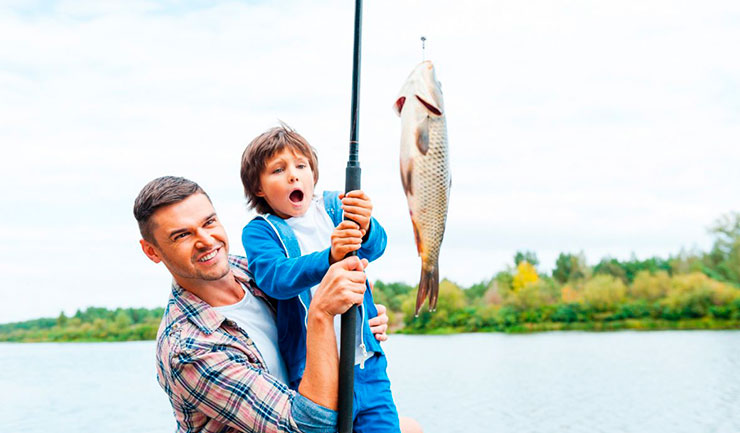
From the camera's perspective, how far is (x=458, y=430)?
25.4m

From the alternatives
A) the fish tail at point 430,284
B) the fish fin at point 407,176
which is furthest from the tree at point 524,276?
the fish fin at point 407,176

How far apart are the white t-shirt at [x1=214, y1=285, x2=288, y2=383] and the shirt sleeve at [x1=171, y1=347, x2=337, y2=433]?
134 millimetres

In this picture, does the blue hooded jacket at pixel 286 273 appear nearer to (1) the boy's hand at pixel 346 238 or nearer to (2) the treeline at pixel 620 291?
(1) the boy's hand at pixel 346 238

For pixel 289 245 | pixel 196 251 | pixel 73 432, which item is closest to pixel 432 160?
pixel 289 245

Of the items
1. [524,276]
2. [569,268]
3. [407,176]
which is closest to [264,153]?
[407,176]

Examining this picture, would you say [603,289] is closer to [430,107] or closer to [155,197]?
[155,197]

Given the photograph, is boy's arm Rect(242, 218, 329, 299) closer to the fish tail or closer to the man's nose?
the man's nose

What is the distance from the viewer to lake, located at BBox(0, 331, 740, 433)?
86.8 ft

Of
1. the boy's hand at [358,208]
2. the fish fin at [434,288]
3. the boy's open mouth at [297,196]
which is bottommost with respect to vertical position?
the fish fin at [434,288]

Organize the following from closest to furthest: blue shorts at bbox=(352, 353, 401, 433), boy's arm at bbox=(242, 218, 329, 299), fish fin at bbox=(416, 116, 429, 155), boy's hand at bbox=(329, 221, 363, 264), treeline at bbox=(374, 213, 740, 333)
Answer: fish fin at bbox=(416, 116, 429, 155) → boy's hand at bbox=(329, 221, 363, 264) → boy's arm at bbox=(242, 218, 329, 299) → blue shorts at bbox=(352, 353, 401, 433) → treeline at bbox=(374, 213, 740, 333)

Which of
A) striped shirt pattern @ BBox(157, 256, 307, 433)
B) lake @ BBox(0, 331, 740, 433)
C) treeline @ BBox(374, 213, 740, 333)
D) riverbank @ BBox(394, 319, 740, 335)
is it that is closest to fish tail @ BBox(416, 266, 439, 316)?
striped shirt pattern @ BBox(157, 256, 307, 433)

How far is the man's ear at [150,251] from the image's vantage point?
2.26 metres

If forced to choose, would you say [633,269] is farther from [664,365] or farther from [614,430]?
[614,430]

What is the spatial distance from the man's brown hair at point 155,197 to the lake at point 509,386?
2221cm
